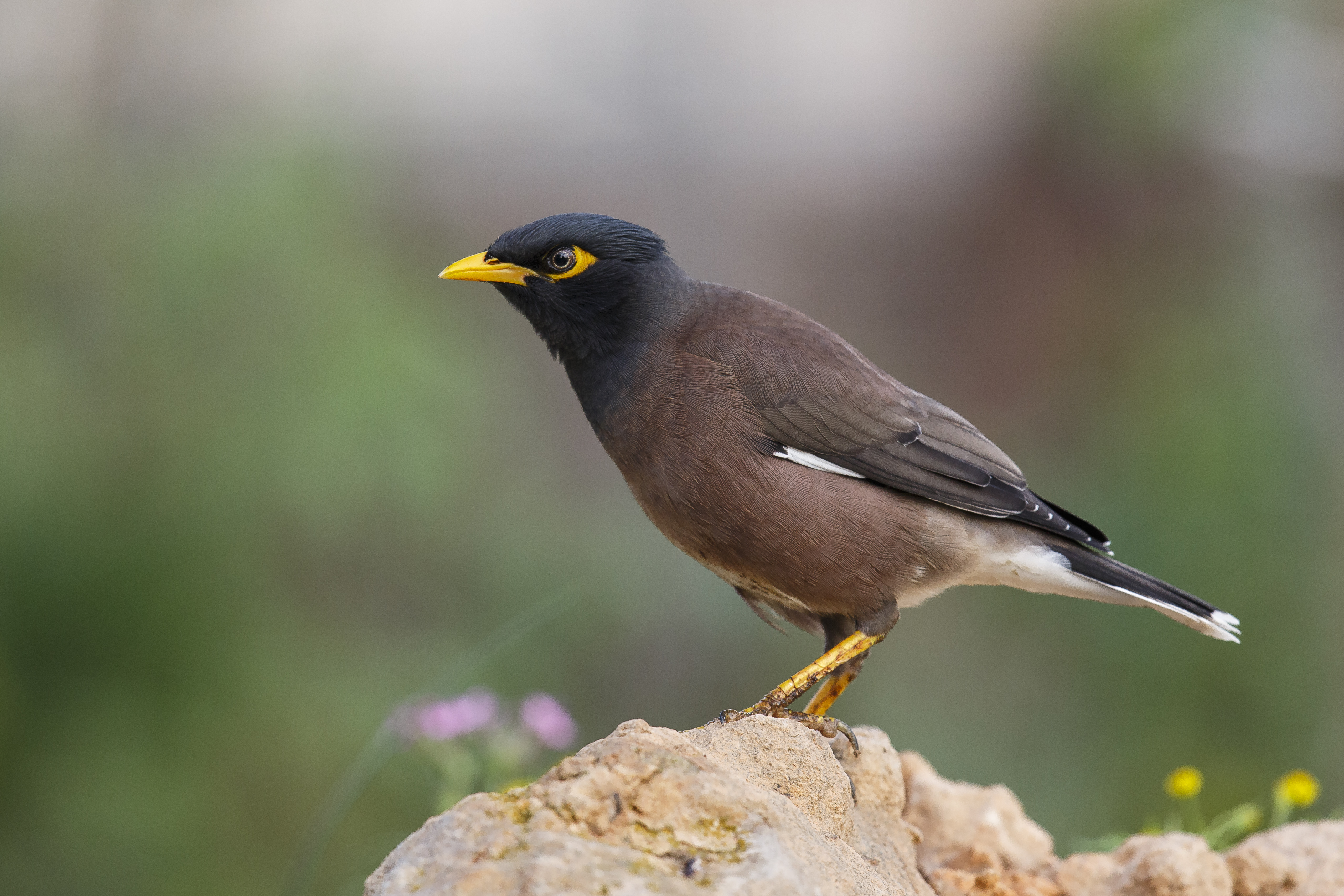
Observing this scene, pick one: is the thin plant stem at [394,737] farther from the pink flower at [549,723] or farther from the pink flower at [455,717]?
the pink flower at [549,723]

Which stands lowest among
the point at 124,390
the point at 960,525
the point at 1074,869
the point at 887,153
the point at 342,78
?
the point at 124,390

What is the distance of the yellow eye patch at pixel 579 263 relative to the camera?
12.8 feet

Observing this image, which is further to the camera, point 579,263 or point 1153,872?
point 579,263

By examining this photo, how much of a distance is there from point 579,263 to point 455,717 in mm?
1517

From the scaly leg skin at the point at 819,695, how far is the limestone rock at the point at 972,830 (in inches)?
16.5

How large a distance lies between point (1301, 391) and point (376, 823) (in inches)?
271

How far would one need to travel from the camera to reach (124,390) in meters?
5.62

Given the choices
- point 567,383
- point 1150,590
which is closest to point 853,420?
point 1150,590

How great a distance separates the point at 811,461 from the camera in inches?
147

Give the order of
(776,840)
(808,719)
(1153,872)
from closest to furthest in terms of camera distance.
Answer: (776,840), (1153,872), (808,719)

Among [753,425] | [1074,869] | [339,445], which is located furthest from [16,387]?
[1074,869]

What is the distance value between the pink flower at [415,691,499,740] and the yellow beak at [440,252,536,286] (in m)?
1.34

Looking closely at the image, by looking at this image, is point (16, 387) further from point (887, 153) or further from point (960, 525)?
point (887, 153)

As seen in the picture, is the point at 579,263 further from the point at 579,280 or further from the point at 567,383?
the point at 567,383
